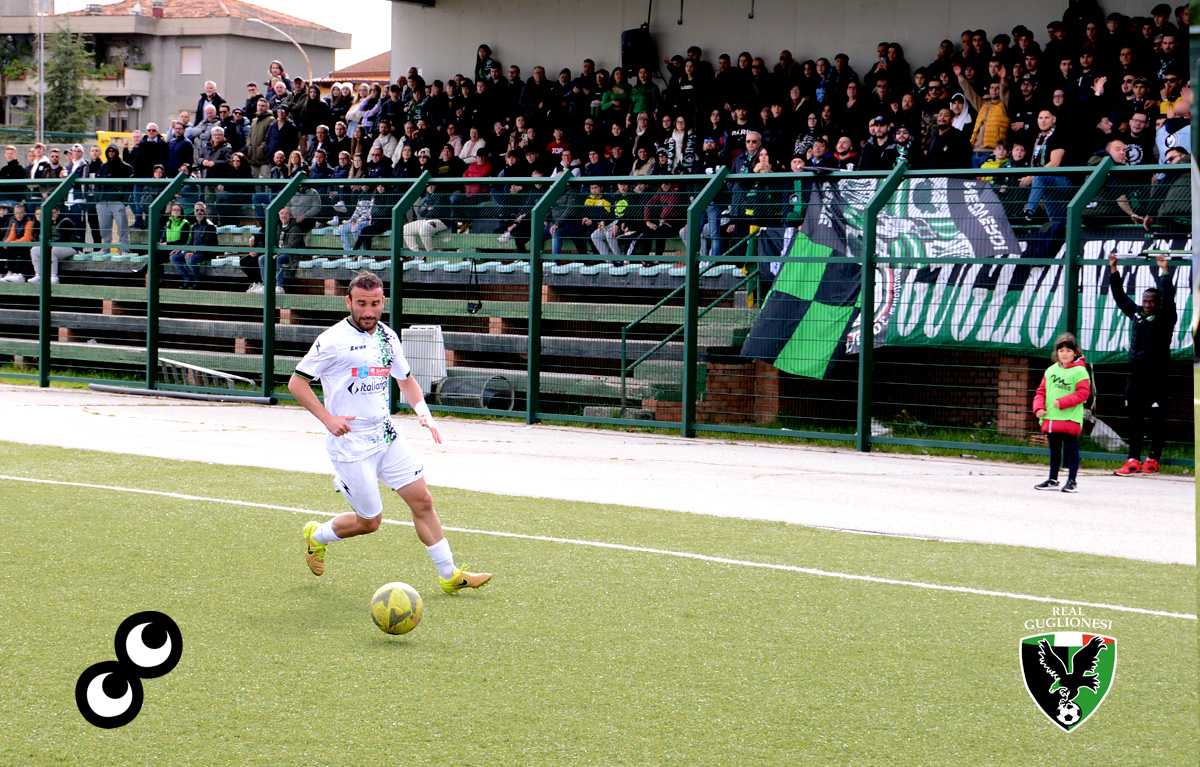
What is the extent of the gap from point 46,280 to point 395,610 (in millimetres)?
15762

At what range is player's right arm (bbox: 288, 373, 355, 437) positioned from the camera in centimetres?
683

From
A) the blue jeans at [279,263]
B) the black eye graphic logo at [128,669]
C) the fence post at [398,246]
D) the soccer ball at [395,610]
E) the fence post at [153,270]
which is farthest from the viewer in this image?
the fence post at [153,270]

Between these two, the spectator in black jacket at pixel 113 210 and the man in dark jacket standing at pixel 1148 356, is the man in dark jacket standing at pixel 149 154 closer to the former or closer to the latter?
the spectator in black jacket at pixel 113 210

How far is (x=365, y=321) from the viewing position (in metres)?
7.08

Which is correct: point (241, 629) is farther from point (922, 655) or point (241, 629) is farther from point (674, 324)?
point (674, 324)

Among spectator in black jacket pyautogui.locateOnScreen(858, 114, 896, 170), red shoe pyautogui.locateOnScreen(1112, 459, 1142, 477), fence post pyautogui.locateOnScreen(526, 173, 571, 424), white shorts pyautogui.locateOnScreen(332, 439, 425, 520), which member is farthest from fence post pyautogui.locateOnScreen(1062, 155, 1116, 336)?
white shorts pyautogui.locateOnScreen(332, 439, 425, 520)

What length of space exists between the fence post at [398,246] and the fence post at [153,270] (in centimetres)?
411

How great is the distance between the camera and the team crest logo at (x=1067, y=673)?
4.04 meters

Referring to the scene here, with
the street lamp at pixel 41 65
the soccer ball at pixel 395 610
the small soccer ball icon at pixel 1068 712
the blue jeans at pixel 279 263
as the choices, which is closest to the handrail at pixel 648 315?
the blue jeans at pixel 279 263

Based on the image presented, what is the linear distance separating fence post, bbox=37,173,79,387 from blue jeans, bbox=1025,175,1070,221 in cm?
1465

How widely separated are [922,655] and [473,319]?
38.4ft

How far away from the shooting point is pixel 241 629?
6.38 metres

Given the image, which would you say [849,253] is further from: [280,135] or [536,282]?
[280,135]

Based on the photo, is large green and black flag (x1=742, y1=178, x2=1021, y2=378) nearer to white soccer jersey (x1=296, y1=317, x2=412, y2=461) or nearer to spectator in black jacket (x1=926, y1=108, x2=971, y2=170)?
spectator in black jacket (x1=926, y1=108, x2=971, y2=170)
